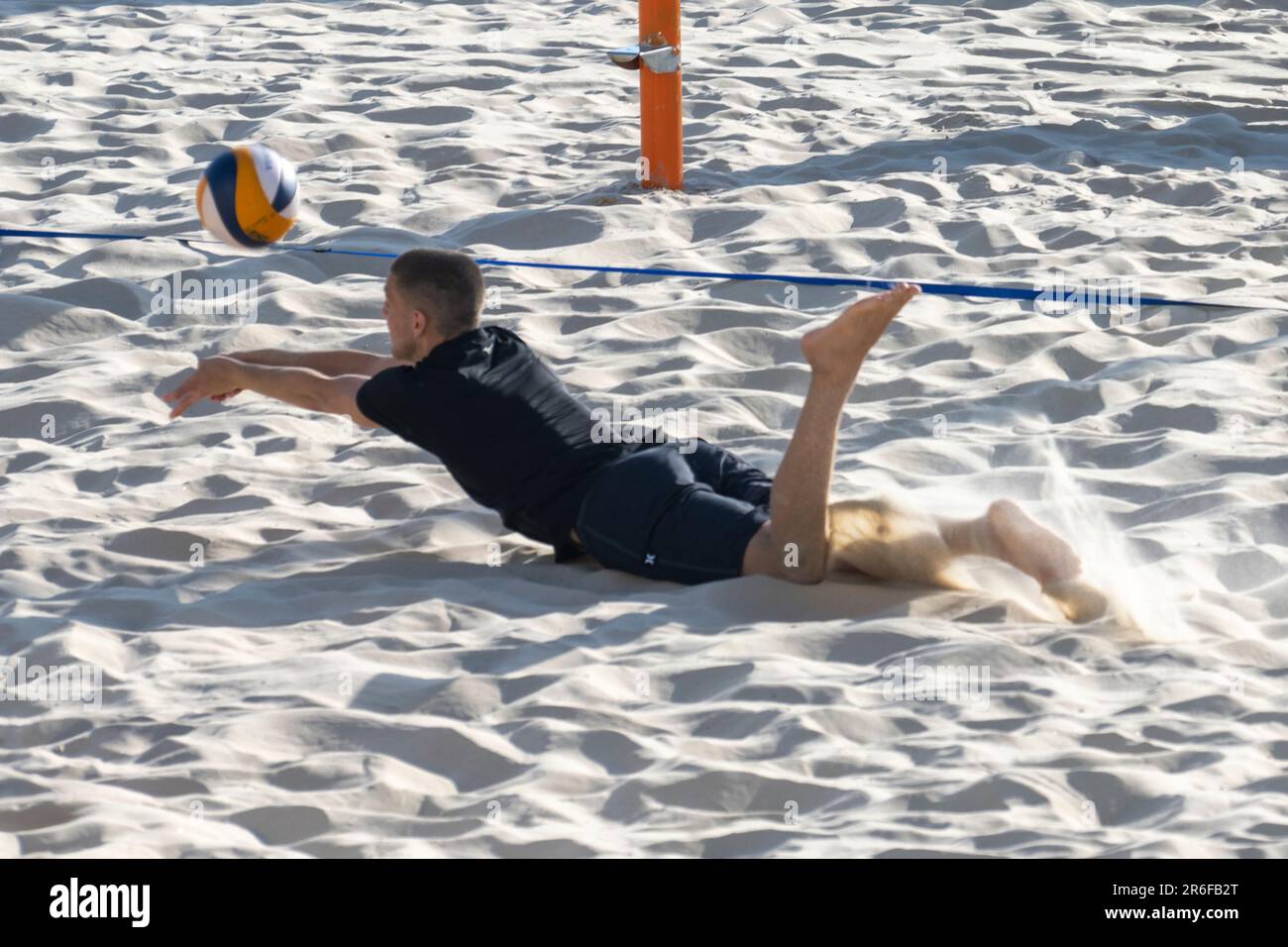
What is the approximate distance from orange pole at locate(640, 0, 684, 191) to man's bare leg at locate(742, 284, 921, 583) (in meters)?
3.09

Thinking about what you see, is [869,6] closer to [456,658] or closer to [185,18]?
[185,18]

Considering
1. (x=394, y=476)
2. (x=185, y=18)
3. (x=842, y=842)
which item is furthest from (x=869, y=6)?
(x=842, y=842)

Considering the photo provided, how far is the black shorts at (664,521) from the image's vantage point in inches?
155

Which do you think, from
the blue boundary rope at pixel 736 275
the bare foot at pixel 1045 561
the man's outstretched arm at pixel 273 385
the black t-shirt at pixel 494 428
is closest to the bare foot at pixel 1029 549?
the bare foot at pixel 1045 561

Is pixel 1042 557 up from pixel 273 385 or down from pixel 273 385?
down

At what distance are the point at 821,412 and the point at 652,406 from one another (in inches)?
52.6

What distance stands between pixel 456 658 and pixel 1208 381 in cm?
236

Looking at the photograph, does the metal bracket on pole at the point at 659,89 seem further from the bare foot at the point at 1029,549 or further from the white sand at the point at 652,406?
the bare foot at the point at 1029,549

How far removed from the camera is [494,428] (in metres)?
4.05

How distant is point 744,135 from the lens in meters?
7.49

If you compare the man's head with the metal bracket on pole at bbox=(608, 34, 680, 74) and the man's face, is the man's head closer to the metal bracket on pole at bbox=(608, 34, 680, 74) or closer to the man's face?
the man's face

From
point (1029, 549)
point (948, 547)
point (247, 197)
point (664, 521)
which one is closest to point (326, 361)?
point (247, 197)

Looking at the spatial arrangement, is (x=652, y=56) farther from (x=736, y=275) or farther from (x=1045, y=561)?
(x=1045, y=561)

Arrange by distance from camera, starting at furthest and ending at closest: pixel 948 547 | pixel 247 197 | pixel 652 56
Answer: pixel 652 56
pixel 247 197
pixel 948 547
